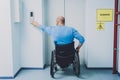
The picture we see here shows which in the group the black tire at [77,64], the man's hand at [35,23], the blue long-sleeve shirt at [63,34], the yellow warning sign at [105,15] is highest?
the yellow warning sign at [105,15]

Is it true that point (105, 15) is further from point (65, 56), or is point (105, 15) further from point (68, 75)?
point (68, 75)

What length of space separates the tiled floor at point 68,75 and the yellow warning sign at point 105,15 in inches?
46.0

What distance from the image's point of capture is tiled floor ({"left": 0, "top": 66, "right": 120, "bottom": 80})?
444 cm

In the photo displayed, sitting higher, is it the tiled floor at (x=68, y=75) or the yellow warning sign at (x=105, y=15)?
the yellow warning sign at (x=105, y=15)

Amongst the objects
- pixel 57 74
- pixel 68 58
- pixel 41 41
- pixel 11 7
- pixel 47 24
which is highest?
pixel 11 7

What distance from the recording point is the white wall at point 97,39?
16.1 ft

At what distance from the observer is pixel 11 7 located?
170 inches

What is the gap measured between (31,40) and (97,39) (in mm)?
1512

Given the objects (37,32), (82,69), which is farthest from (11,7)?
(82,69)

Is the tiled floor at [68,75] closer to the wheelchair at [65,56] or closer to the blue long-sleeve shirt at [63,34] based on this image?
the wheelchair at [65,56]
